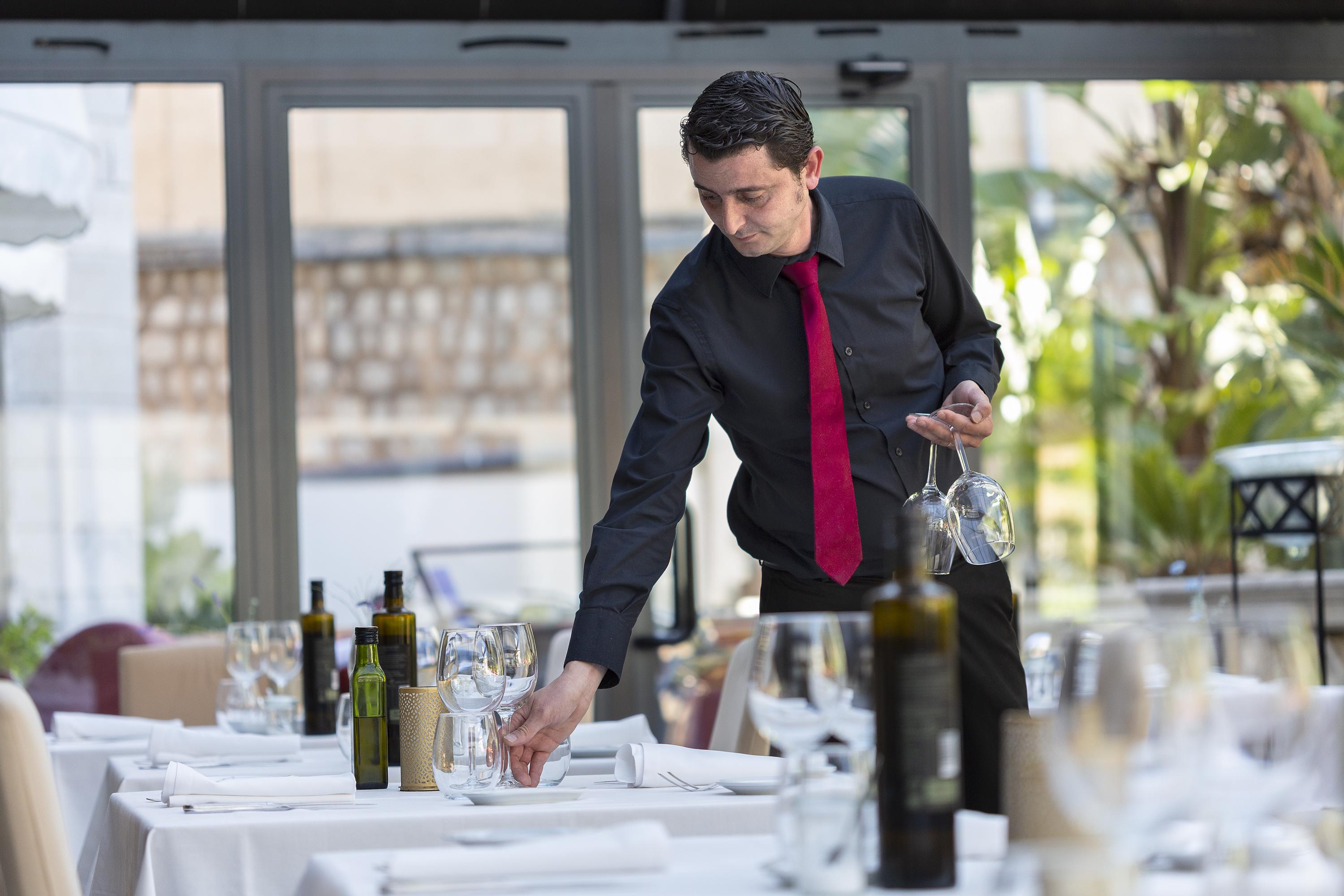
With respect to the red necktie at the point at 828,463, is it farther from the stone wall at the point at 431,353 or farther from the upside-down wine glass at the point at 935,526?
the stone wall at the point at 431,353

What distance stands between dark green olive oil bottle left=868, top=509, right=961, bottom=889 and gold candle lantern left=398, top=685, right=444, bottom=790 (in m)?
0.82

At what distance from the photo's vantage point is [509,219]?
28.9 ft

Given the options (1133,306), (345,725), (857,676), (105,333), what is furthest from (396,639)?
(1133,306)

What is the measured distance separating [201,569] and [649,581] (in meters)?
4.02

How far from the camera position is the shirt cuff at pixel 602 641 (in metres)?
1.75

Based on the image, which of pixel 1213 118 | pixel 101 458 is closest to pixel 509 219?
pixel 101 458

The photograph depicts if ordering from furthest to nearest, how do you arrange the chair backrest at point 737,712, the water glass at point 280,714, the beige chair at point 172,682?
the beige chair at point 172,682 < the water glass at point 280,714 < the chair backrest at point 737,712

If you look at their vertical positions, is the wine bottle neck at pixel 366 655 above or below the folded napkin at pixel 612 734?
above

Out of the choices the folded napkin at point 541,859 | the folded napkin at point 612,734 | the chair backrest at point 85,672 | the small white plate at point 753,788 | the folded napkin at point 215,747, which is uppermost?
the folded napkin at point 541,859

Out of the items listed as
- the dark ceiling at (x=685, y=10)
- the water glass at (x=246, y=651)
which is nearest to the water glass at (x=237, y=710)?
the water glass at (x=246, y=651)

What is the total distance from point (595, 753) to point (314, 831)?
0.62m

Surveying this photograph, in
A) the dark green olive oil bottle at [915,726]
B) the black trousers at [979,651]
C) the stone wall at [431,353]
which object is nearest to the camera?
the dark green olive oil bottle at [915,726]

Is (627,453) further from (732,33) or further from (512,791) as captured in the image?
(732,33)

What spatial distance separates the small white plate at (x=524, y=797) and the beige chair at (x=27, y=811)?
0.40m
